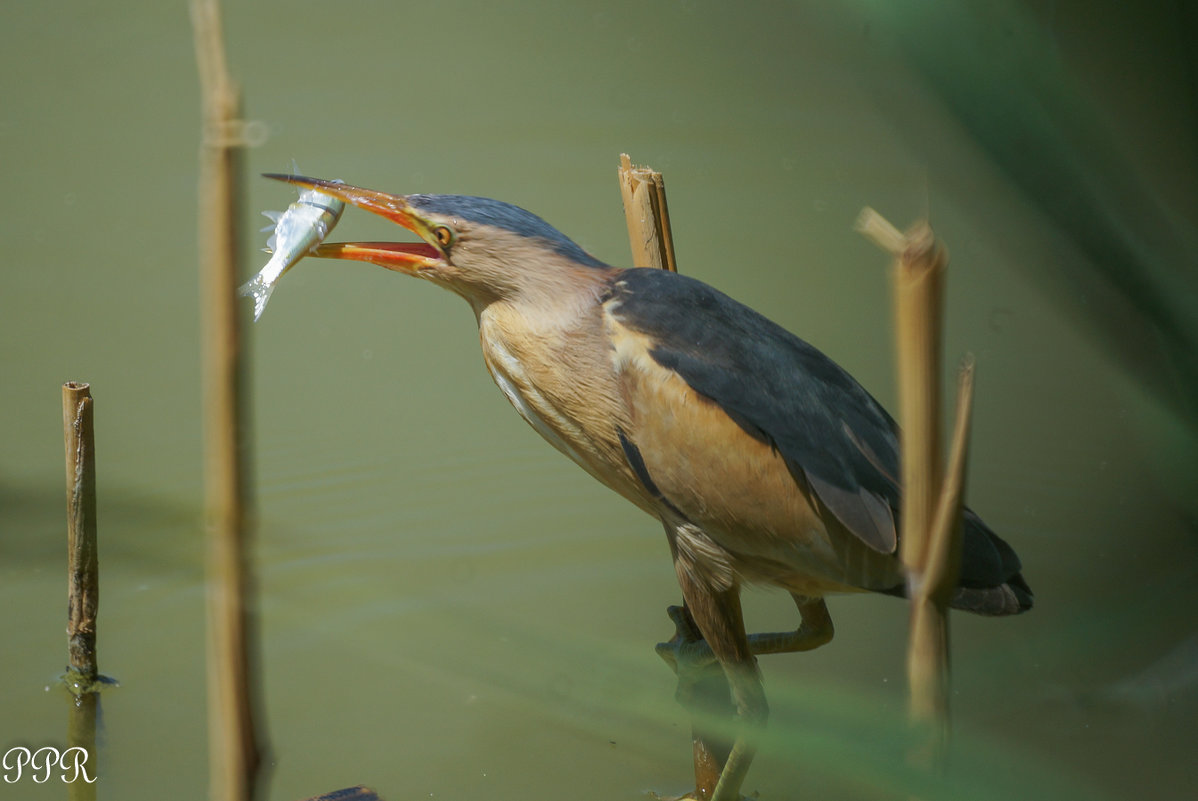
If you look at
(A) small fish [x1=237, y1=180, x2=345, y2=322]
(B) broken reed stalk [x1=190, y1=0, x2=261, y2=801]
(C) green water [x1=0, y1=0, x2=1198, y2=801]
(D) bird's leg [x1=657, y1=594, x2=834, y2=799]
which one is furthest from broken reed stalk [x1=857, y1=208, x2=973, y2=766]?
(D) bird's leg [x1=657, y1=594, x2=834, y2=799]

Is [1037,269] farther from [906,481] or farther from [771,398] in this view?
[771,398]

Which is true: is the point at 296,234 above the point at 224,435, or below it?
above

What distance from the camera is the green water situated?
140 cm

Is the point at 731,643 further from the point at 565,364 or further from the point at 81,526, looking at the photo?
the point at 81,526

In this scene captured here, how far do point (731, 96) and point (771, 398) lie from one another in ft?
6.58

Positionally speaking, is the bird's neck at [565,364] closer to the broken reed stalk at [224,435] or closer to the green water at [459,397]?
the green water at [459,397]

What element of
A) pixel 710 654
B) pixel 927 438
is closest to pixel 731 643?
pixel 710 654

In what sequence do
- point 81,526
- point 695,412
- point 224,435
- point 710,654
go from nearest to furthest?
point 224,435
point 695,412
point 710,654
point 81,526

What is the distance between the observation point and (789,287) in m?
2.46

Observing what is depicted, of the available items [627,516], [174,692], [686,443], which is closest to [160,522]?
[174,692]

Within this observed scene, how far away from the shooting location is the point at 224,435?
26 centimetres

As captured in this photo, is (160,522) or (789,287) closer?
(160,522)

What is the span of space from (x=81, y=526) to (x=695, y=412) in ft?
2.67

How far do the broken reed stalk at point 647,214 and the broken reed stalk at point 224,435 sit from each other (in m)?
0.96
